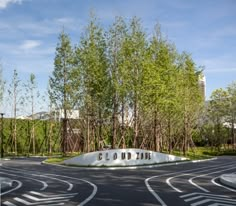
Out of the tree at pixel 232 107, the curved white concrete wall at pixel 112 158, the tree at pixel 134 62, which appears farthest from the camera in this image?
the tree at pixel 232 107

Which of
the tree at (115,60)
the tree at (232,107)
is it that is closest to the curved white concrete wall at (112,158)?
the tree at (115,60)

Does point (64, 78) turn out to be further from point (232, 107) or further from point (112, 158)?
point (232, 107)

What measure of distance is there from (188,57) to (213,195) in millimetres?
32659

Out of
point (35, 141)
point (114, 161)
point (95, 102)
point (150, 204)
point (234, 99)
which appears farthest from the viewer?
point (234, 99)

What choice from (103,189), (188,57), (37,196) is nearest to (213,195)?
(103,189)

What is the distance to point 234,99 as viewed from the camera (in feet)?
185

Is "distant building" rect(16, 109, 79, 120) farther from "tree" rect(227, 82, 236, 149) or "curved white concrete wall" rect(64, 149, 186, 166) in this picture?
"tree" rect(227, 82, 236, 149)

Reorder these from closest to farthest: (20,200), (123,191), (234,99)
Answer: (20,200)
(123,191)
(234,99)

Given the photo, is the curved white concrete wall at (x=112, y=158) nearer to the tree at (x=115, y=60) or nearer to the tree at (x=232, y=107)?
the tree at (x=115, y=60)

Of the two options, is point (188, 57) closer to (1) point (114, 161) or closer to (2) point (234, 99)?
(2) point (234, 99)

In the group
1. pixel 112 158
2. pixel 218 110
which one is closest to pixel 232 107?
pixel 218 110

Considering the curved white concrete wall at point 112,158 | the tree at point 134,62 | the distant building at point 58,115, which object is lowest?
the curved white concrete wall at point 112,158

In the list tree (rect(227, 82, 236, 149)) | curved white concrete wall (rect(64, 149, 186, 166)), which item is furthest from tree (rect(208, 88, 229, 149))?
curved white concrete wall (rect(64, 149, 186, 166))

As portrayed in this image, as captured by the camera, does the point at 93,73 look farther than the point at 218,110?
No
